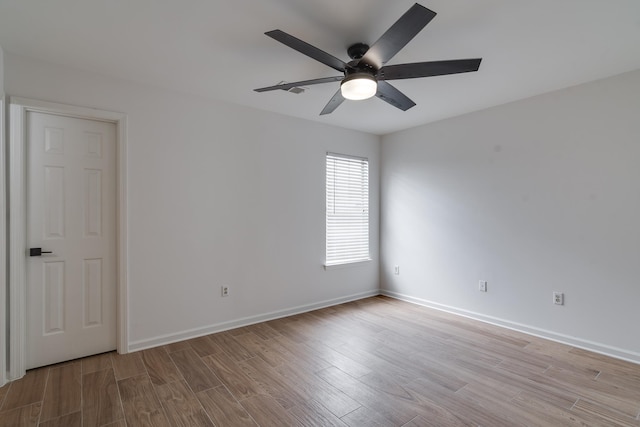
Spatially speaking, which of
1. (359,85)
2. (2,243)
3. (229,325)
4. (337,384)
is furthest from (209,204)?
(337,384)

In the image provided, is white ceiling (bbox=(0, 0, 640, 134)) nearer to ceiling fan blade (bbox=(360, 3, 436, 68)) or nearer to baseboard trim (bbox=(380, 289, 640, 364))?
ceiling fan blade (bbox=(360, 3, 436, 68))

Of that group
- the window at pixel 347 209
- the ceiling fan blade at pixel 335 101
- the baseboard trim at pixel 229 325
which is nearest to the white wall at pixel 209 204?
the baseboard trim at pixel 229 325

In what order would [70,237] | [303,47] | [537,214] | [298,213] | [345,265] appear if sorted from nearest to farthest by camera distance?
1. [303,47]
2. [70,237]
3. [537,214]
4. [298,213]
5. [345,265]

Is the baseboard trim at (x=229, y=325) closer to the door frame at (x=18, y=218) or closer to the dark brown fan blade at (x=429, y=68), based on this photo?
the door frame at (x=18, y=218)

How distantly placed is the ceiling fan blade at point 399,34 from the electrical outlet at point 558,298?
2952mm

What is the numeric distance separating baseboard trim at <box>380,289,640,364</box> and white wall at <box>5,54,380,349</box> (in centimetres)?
143

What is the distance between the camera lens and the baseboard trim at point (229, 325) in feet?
9.84

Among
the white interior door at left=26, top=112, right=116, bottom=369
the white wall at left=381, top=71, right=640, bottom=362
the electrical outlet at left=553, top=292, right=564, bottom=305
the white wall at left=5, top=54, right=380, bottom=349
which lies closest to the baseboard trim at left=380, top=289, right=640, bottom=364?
the white wall at left=381, top=71, right=640, bottom=362

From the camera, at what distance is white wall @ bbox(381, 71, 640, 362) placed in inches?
111

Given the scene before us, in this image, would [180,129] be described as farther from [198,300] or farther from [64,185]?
[198,300]

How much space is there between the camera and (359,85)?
2143mm

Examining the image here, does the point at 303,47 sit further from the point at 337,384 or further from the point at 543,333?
the point at 543,333

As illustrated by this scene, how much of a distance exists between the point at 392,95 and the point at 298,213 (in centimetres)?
205

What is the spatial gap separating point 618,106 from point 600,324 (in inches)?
80.0
